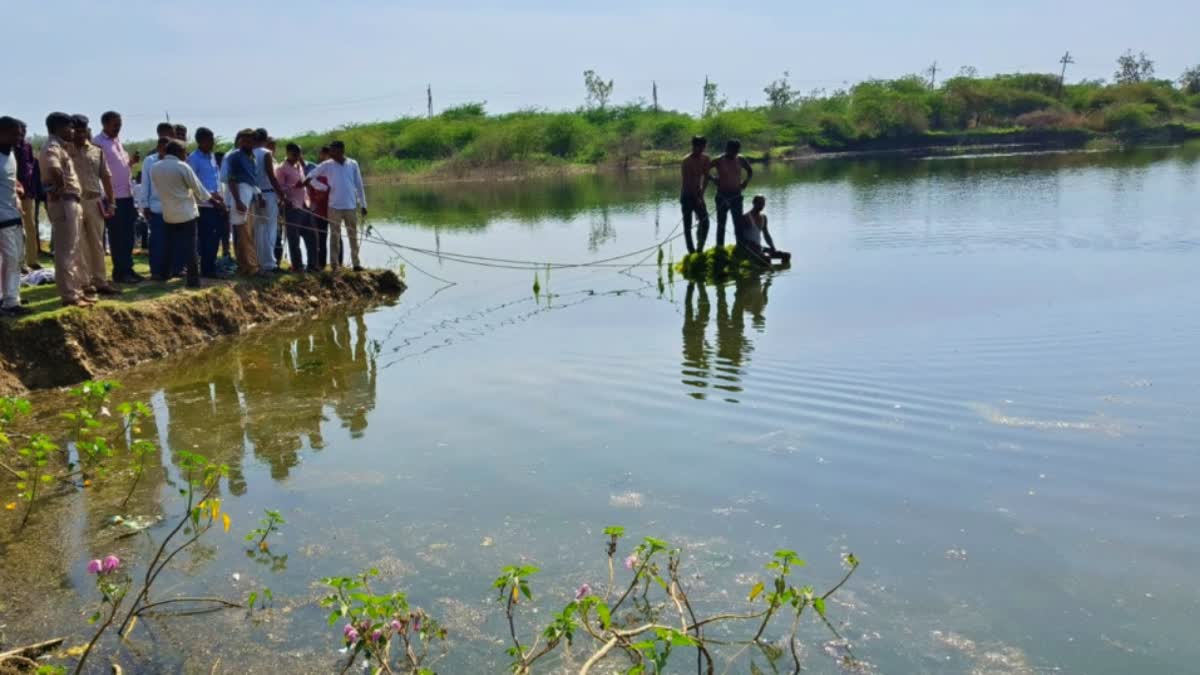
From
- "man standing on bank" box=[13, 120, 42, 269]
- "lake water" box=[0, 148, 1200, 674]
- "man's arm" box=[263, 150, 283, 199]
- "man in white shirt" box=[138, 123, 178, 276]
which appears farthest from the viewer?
"man's arm" box=[263, 150, 283, 199]

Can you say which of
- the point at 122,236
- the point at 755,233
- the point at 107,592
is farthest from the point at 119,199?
the point at 755,233

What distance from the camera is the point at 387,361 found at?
9.45 meters

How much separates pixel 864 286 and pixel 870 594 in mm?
8538

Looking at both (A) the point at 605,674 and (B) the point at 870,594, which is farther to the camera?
(B) the point at 870,594

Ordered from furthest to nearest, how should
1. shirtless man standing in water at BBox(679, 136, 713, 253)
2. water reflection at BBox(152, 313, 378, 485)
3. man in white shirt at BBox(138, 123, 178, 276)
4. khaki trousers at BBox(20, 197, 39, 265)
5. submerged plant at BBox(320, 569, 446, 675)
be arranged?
shirtless man standing in water at BBox(679, 136, 713, 253) < khaki trousers at BBox(20, 197, 39, 265) < man in white shirt at BBox(138, 123, 178, 276) < water reflection at BBox(152, 313, 378, 485) < submerged plant at BBox(320, 569, 446, 675)

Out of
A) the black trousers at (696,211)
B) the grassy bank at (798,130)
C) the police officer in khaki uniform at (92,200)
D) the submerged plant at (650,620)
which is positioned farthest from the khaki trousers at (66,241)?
the grassy bank at (798,130)

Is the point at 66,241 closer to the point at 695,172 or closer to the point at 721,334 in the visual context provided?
the point at 721,334

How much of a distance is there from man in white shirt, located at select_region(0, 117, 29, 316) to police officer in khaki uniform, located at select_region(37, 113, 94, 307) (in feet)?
0.90

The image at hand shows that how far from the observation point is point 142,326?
30.7 feet

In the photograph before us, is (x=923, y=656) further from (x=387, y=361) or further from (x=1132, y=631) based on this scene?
(x=387, y=361)

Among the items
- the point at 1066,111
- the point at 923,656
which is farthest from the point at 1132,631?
the point at 1066,111

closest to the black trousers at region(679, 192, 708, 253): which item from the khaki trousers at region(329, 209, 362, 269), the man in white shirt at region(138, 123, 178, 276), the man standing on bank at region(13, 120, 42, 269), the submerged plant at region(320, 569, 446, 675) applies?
the khaki trousers at region(329, 209, 362, 269)

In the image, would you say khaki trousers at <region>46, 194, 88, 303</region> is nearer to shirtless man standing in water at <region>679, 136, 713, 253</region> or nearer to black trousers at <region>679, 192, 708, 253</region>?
shirtless man standing in water at <region>679, 136, 713, 253</region>

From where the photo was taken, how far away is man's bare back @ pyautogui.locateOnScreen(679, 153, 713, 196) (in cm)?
1379
